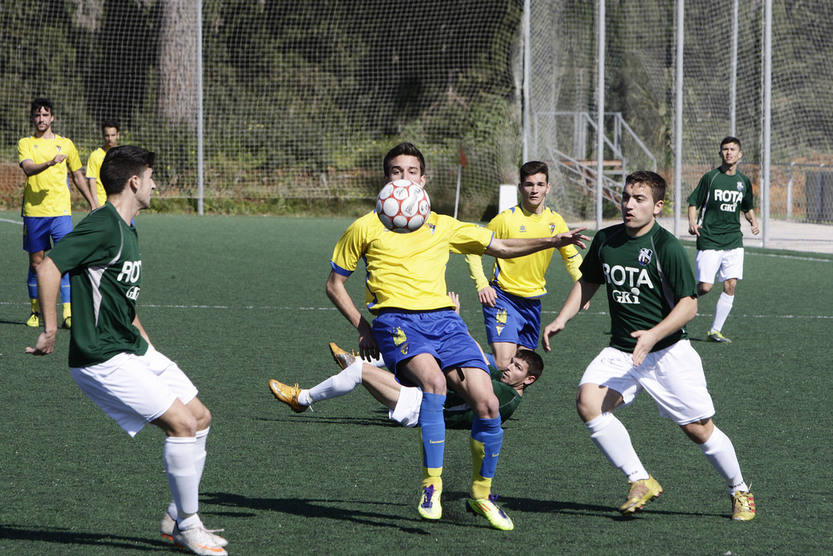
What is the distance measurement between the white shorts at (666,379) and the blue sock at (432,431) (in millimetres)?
709

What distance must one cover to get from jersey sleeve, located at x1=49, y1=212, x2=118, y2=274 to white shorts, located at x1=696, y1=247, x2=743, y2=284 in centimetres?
758

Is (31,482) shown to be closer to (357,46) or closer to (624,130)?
(624,130)

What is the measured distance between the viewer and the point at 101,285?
4.29m

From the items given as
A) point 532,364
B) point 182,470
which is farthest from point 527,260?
point 182,470

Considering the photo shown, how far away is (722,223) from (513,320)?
13.3ft

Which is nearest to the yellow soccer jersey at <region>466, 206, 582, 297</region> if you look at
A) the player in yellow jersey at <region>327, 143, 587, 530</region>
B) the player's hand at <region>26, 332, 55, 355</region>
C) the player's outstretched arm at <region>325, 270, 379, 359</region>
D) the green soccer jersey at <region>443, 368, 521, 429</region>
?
the green soccer jersey at <region>443, 368, 521, 429</region>

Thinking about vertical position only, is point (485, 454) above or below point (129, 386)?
below

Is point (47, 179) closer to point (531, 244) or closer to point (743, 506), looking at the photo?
point (531, 244)

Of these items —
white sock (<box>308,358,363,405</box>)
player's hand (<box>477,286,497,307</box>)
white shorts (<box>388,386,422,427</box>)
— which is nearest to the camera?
white shorts (<box>388,386,422,427</box>)

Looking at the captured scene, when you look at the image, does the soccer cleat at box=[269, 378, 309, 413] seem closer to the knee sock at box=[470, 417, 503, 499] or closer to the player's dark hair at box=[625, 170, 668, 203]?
the knee sock at box=[470, 417, 503, 499]

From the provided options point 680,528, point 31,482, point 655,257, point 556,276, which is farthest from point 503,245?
point 556,276

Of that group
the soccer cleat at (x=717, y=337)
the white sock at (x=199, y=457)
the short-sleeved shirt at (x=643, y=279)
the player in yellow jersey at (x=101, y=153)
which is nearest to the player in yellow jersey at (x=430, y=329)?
the short-sleeved shirt at (x=643, y=279)

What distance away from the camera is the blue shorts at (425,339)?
4.98 m

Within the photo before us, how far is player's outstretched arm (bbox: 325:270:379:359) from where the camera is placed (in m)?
5.10
